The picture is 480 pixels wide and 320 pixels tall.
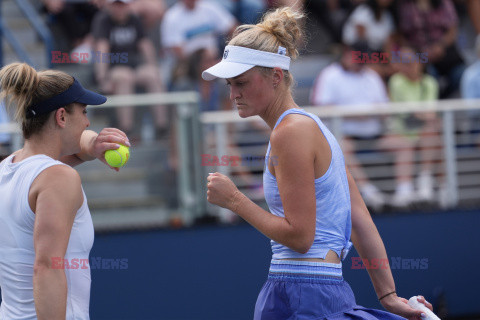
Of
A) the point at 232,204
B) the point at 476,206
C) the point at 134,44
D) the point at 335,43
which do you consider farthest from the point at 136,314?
the point at 335,43

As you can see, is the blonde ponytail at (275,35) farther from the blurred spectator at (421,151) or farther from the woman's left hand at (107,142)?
the blurred spectator at (421,151)

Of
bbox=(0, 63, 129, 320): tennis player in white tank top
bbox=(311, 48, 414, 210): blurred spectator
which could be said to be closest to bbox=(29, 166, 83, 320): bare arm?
bbox=(0, 63, 129, 320): tennis player in white tank top

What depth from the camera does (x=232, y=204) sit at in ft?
8.67

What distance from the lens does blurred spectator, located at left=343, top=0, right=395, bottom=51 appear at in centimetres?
807

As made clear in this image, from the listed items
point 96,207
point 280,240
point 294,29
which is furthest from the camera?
point 96,207

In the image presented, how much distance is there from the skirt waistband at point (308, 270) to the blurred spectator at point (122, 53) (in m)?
3.96

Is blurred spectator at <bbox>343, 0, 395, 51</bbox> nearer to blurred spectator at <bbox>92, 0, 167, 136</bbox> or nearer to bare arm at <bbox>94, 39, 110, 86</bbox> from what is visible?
blurred spectator at <bbox>92, 0, 167, 136</bbox>

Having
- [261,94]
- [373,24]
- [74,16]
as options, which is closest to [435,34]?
[373,24]

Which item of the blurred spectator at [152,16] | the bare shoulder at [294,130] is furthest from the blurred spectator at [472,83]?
the bare shoulder at [294,130]

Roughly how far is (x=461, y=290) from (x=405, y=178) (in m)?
1.14

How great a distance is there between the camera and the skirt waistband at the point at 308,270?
2652 mm

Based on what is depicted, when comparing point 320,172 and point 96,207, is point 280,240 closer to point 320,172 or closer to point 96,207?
point 320,172

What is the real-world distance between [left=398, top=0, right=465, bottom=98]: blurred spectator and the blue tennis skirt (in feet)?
19.4

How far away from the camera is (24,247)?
8.23ft
